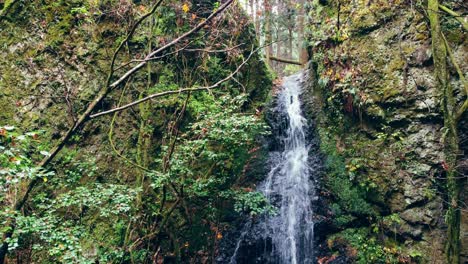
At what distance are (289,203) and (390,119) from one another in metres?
3.26

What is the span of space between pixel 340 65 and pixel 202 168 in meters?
4.75

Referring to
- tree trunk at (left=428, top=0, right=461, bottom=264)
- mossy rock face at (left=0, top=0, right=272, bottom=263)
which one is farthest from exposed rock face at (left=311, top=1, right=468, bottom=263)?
mossy rock face at (left=0, top=0, right=272, bottom=263)

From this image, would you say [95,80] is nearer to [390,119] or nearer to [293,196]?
[293,196]

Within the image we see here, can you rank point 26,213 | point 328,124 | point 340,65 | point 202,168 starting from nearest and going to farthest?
point 26,213 → point 202,168 → point 340,65 → point 328,124

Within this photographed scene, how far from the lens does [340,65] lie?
7.93m

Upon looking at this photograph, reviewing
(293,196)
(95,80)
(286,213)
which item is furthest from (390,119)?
(95,80)

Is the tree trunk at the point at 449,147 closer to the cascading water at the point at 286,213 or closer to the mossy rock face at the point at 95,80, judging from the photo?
the cascading water at the point at 286,213

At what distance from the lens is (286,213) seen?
7.52m

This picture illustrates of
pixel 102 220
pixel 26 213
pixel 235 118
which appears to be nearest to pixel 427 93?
pixel 235 118

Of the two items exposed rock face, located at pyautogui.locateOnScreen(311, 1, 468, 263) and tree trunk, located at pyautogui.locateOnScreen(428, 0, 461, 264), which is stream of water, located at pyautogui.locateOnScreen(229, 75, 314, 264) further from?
tree trunk, located at pyautogui.locateOnScreen(428, 0, 461, 264)

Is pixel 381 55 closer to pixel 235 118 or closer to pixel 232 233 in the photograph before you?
pixel 235 118

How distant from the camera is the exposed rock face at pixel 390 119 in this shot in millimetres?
5941

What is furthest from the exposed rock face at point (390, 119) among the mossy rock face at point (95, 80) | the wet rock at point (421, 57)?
the mossy rock face at point (95, 80)

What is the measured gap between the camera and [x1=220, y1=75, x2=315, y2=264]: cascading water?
7.06 m
